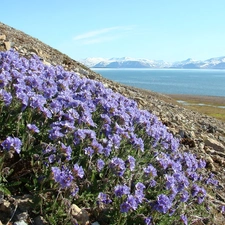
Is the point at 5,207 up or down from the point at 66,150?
down

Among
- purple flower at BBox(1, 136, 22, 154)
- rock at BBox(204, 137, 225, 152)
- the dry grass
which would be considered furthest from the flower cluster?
the dry grass

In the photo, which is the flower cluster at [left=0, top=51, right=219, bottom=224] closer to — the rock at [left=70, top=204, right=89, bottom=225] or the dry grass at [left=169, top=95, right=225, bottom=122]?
the rock at [left=70, top=204, right=89, bottom=225]

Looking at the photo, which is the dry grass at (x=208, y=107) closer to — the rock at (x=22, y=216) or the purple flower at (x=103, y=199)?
the purple flower at (x=103, y=199)

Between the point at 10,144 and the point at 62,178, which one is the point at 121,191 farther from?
the point at 10,144

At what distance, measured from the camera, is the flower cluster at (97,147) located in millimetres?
4809

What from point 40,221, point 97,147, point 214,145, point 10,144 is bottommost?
point 214,145

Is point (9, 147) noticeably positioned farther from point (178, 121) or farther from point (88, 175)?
point (178, 121)

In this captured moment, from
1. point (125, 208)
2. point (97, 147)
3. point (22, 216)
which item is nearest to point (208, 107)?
point (97, 147)

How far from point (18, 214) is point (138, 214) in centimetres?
163

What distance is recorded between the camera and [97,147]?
17.1 ft

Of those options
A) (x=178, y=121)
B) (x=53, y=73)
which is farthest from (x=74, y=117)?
(x=178, y=121)

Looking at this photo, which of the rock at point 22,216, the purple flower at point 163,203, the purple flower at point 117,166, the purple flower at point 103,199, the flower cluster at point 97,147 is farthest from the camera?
the purple flower at point 117,166

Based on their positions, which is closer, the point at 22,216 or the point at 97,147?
the point at 22,216

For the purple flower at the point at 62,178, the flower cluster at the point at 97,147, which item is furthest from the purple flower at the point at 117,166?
the purple flower at the point at 62,178
